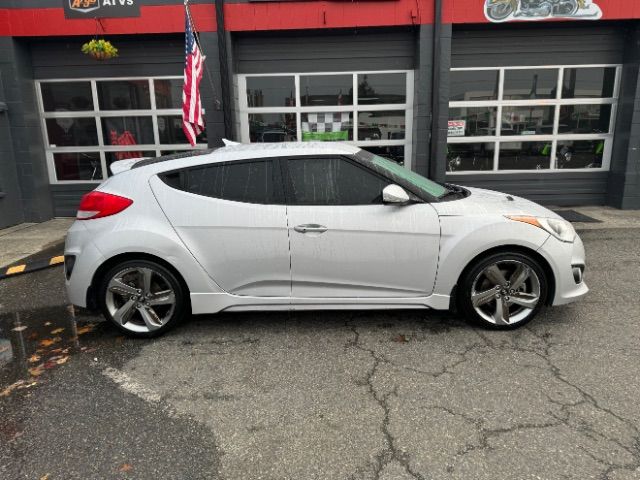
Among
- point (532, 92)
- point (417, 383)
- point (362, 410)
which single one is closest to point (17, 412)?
point (362, 410)

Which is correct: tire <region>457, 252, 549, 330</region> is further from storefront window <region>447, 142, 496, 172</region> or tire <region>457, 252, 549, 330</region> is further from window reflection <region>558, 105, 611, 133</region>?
window reflection <region>558, 105, 611, 133</region>

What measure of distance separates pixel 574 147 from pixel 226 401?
Answer: 9027 millimetres

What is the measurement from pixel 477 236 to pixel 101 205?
3064mm

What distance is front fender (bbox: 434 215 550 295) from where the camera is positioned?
3.66 m

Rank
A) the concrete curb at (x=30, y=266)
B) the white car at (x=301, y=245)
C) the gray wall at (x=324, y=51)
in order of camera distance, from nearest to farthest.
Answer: the white car at (x=301, y=245) < the concrete curb at (x=30, y=266) < the gray wall at (x=324, y=51)

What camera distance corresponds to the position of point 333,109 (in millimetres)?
8969

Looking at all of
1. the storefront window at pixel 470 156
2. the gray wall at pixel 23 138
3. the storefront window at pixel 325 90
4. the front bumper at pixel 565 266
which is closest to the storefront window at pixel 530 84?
the storefront window at pixel 470 156

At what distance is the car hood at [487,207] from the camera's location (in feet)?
12.3

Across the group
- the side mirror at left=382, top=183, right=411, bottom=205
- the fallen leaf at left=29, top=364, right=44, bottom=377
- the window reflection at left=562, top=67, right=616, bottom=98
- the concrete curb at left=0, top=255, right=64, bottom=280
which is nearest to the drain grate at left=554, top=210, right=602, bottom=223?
the window reflection at left=562, top=67, right=616, bottom=98

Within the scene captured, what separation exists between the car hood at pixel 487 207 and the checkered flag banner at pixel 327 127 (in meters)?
5.23

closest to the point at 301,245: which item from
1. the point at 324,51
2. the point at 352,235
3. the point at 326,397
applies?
the point at 352,235

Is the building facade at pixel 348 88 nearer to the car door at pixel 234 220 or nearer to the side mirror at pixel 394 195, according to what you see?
the car door at pixel 234 220

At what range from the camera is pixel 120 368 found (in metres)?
3.42

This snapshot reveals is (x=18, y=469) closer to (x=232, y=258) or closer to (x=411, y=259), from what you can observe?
(x=232, y=258)
